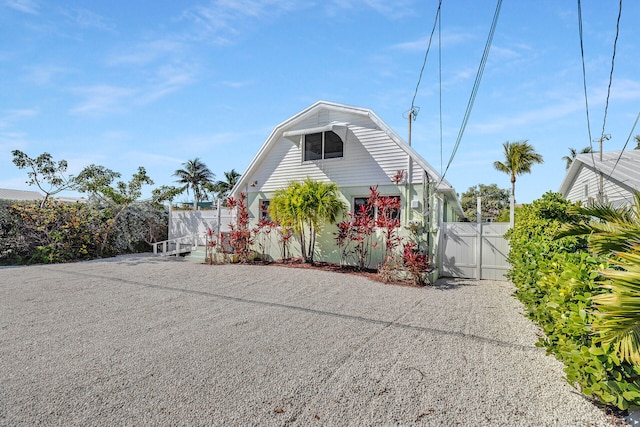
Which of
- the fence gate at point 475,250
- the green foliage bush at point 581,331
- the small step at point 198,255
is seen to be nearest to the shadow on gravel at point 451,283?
the fence gate at point 475,250

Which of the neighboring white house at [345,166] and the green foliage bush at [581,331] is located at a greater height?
the neighboring white house at [345,166]

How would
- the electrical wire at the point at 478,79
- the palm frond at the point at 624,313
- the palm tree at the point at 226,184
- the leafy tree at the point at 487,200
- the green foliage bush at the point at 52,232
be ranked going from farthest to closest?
the palm tree at the point at 226,184 → the leafy tree at the point at 487,200 → the green foliage bush at the point at 52,232 → the electrical wire at the point at 478,79 → the palm frond at the point at 624,313

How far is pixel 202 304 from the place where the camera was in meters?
6.26

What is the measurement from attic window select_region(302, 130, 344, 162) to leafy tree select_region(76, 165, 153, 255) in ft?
28.3

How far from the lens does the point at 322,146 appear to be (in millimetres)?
11438

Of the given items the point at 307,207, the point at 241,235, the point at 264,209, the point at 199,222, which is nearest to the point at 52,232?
the point at 199,222

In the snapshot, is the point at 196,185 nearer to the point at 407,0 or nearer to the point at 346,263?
the point at 346,263

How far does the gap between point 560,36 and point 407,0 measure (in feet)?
9.66

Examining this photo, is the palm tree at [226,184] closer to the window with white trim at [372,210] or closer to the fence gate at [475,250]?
the window with white trim at [372,210]

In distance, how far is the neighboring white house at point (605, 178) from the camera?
329 inches

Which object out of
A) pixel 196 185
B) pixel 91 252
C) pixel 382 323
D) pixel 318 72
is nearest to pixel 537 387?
pixel 382 323

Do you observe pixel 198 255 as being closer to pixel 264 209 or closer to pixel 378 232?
pixel 264 209

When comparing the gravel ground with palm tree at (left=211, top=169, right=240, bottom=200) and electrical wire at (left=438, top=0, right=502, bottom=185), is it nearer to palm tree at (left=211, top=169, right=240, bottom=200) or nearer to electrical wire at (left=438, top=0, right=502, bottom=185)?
electrical wire at (left=438, top=0, right=502, bottom=185)

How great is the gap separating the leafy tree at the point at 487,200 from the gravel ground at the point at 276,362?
30802 mm
